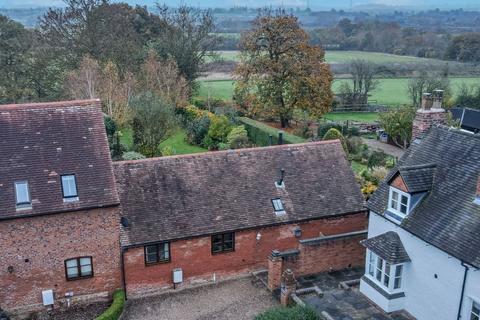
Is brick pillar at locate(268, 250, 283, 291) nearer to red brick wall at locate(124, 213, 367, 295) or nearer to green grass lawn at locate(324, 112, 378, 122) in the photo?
red brick wall at locate(124, 213, 367, 295)

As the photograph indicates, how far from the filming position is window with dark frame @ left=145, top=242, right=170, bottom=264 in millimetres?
19547

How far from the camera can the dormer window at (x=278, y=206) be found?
21516 millimetres

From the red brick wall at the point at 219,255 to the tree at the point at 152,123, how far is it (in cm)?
1666

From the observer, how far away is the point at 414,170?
59.2ft

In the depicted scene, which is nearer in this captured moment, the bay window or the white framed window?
the white framed window

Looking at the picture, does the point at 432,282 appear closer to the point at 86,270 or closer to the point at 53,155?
the point at 86,270

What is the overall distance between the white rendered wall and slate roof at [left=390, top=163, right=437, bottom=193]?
1.75 m

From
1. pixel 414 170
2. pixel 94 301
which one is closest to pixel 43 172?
pixel 94 301

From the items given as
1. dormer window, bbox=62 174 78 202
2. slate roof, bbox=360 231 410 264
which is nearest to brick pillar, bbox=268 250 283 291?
slate roof, bbox=360 231 410 264

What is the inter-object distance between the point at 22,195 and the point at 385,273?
46.2 ft

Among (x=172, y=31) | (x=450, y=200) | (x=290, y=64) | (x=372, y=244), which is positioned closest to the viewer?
(x=450, y=200)

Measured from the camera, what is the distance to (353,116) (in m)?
63.4

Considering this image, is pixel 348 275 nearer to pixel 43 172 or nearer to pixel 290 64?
pixel 43 172

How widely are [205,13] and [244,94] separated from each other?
57.2 feet
